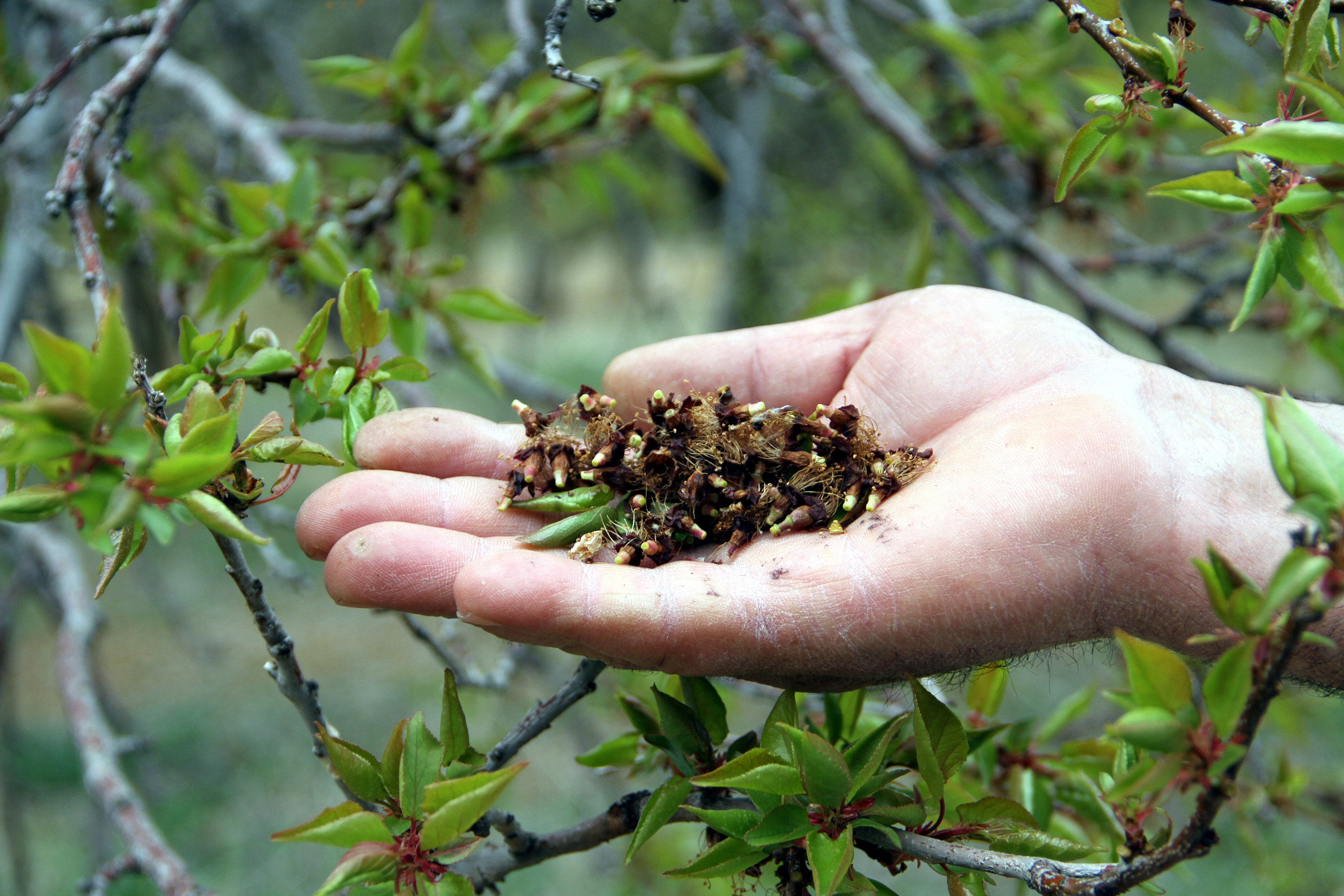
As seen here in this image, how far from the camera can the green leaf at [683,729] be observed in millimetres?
1183

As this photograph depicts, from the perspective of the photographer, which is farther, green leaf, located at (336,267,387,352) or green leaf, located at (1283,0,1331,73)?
green leaf, located at (336,267,387,352)

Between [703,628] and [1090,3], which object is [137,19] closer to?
[703,628]

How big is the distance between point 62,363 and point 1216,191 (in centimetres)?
134

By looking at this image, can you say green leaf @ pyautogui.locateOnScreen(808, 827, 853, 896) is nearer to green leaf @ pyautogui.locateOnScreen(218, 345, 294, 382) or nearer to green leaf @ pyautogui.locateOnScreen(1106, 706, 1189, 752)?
green leaf @ pyautogui.locateOnScreen(1106, 706, 1189, 752)

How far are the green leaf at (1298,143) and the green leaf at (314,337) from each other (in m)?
1.13

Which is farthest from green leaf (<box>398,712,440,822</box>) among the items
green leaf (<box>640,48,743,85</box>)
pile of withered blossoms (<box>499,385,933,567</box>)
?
green leaf (<box>640,48,743,85</box>)

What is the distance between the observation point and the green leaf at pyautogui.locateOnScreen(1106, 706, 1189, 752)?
738 mm

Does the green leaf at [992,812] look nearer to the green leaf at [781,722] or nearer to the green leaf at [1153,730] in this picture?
the green leaf at [781,722]

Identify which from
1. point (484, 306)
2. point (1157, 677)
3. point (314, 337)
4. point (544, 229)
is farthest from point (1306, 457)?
point (544, 229)

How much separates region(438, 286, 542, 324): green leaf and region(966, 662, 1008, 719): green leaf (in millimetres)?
1165

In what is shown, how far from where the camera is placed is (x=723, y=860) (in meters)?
1.06

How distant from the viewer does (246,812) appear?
3.83 m

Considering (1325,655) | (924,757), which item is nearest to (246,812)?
(924,757)

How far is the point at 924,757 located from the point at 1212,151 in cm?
76
